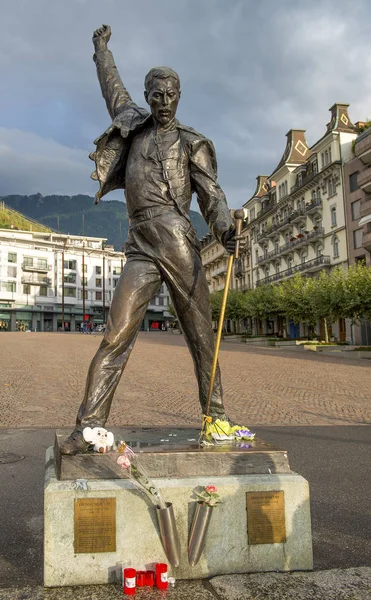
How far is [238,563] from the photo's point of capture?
9.48 ft

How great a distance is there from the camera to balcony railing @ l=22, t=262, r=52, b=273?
A: 253 feet

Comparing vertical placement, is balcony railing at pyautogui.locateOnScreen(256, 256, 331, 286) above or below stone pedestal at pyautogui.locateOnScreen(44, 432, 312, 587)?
above

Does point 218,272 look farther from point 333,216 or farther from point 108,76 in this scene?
point 108,76

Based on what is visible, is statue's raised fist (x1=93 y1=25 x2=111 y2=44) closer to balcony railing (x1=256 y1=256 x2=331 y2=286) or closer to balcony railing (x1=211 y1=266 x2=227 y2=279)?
balcony railing (x1=256 y1=256 x2=331 y2=286)

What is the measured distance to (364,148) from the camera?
1451 inches

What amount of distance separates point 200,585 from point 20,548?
4.15 feet

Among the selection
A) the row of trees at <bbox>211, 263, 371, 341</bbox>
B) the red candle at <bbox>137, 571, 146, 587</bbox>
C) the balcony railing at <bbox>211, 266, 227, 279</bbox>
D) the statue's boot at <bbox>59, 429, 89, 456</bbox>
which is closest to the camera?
the red candle at <bbox>137, 571, 146, 587</bbox>

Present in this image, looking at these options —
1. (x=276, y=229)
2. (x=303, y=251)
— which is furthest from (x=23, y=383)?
(x=276, y=229)

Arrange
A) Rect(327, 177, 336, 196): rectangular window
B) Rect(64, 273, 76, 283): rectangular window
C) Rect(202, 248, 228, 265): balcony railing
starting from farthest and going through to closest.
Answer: Rect(64, 273, 76, 283): rectangular window, Rect(202, 248, 228, 265): balcony railing, Rect(327, 177, 336, 196): rectangular window

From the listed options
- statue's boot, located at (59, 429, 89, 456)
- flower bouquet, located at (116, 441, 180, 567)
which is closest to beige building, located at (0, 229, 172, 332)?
statue's boot, located at (59, 429, 89, 456)

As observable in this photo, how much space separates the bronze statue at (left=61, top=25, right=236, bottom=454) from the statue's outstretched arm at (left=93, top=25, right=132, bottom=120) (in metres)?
0.35

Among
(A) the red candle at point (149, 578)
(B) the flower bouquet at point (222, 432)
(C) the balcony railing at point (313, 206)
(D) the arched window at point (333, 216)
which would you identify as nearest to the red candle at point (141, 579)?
(A) the red candle at point (149, 578)

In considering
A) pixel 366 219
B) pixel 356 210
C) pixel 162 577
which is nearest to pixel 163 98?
pixel 162 577

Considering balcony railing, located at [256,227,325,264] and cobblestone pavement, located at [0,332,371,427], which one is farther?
balcony railing, located at [256,227,325,264]
